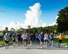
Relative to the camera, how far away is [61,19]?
404 ft

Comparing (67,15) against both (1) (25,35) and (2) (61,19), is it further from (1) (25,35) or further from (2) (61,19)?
(1) (25,35)

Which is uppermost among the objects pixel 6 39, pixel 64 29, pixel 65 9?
pixel 65 9

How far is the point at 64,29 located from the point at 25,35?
94.7 meters

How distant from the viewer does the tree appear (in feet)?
400

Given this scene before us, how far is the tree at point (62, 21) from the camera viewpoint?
122m

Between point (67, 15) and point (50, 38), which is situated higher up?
point (67, 15)

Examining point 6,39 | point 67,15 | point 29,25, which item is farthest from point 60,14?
point 6,39

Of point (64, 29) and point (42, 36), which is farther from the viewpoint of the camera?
point (64, 29)

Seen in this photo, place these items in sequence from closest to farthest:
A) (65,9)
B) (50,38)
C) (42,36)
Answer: (42,36) < (50,38) < (65,9)

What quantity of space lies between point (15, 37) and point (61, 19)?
294ft

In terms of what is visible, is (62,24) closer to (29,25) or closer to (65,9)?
(65,9)

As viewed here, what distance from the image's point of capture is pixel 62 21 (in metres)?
122

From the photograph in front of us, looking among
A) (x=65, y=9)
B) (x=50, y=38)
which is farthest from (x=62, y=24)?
(x=50, y=38)

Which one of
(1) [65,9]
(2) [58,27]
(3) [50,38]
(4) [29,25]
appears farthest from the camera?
(4) [29,25]
